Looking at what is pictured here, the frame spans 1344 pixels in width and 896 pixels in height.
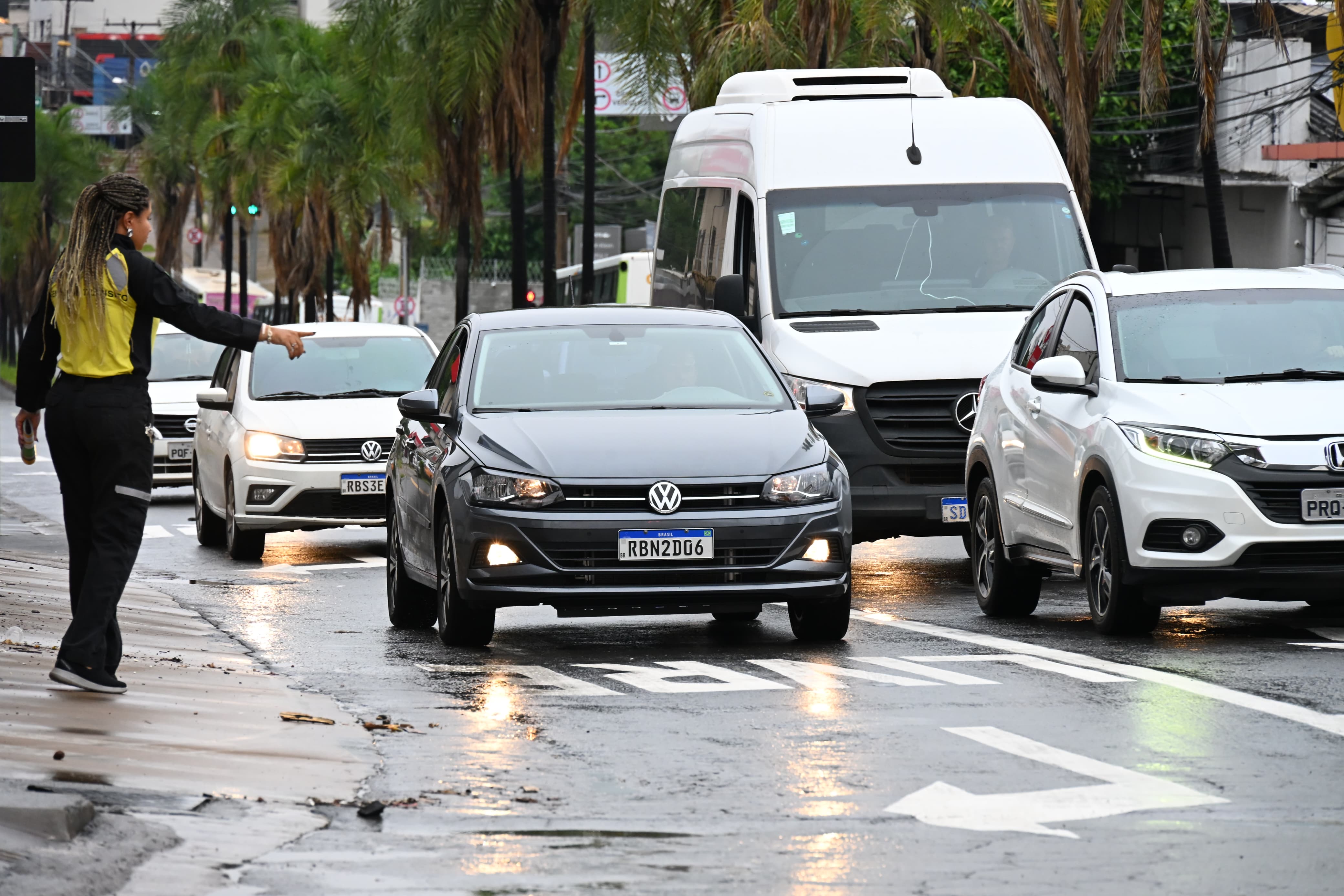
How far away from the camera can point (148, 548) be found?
63.4ft

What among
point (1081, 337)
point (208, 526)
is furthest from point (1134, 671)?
point (208, 526)

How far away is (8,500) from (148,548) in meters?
7.56

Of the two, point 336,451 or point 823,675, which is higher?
point 823,675

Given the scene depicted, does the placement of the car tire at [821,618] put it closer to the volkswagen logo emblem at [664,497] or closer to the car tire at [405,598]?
the volkswagen logo emblem at [664,497]

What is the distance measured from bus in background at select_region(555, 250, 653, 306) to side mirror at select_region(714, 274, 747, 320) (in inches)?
881

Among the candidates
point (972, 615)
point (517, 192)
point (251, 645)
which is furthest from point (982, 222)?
point (517, 192)

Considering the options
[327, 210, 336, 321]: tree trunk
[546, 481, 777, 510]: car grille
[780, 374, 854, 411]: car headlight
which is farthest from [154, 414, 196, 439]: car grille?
[327, 210, 336, 321]: tree trunk

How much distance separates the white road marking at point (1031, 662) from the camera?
32.1ft

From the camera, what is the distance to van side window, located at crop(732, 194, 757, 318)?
15.9 metres

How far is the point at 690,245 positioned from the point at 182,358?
11.1 metres

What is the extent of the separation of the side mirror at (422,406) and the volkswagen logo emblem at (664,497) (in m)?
1.56

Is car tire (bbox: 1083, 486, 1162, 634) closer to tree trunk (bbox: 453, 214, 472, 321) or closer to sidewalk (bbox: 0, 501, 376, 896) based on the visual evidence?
sidewalk (bbox: 0, 501, 376, 896)

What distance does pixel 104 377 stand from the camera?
8.94 m

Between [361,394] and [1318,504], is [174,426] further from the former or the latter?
[1318,504]
